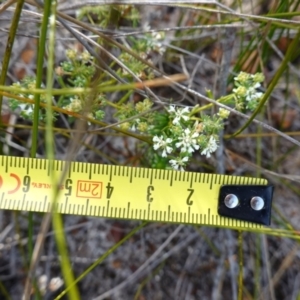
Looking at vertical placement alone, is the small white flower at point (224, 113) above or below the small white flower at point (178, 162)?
above

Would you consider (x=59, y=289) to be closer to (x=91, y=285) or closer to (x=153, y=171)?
(x=91, y=285)

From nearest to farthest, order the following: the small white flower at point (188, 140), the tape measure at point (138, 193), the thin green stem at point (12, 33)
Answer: the thin green stem at point (12, 33), the small white flower at point (188, 140), the tape measure at point (138, 193)

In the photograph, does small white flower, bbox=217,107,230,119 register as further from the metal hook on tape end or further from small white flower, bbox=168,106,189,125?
the metal hook on tape end

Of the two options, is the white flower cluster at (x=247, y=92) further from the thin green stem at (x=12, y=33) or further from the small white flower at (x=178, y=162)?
the thin green stem at (x=12, y=33)

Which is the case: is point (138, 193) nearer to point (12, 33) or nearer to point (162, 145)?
point (162, 145)

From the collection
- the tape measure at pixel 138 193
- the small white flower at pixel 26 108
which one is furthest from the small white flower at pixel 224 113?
the small white flower at pixel 26 108

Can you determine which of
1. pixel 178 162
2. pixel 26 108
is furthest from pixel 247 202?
pixel 26 108

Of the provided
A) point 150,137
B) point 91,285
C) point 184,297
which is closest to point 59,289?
point 91,285
